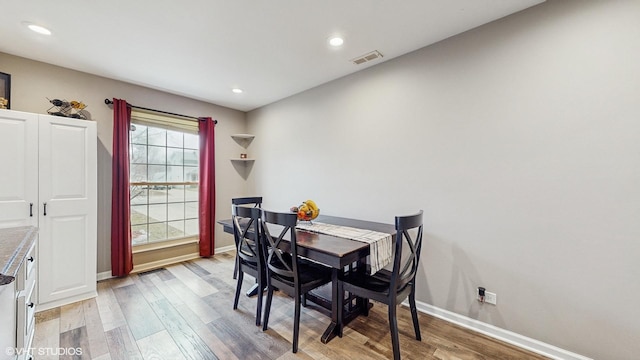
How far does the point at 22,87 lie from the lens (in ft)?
8.64

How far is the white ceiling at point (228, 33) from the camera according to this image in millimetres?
1854

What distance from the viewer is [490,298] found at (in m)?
2.06

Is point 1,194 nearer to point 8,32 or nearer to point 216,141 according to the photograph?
point 8,32

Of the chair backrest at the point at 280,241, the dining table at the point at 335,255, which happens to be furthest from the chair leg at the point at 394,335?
the chair backrest at the point at 280,241

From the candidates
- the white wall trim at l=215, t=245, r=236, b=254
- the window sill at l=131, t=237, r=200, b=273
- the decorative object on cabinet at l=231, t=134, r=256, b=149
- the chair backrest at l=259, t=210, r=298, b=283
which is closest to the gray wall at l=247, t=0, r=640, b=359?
the chair backrest at l=259, t=210, r=298, b=283

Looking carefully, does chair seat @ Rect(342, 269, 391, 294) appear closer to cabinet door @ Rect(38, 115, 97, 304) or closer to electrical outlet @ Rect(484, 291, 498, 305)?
electrical outlet @ Rect(484, 291, 498, 305)

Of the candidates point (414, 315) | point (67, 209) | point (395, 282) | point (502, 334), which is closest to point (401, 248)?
point (395, 282)

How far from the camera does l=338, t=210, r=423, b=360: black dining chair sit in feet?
5.43

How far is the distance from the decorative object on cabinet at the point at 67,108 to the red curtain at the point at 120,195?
358mm

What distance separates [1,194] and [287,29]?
9.70ft

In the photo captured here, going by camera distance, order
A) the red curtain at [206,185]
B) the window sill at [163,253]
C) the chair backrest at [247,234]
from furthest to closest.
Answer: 1. the red curtain at [206,185]
2. the window sill at [163,253]
3. the chair backrest at [247,234]

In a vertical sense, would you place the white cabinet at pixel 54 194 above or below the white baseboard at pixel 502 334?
above

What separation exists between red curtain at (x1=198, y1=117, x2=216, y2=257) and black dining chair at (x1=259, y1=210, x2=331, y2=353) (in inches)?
87.8

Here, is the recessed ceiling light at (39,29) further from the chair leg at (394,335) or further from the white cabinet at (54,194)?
the chair leg at (394,335)
